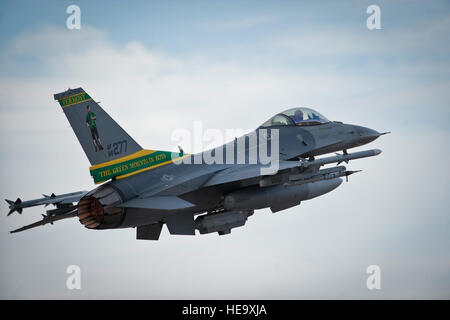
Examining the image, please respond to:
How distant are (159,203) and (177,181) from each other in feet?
3.61

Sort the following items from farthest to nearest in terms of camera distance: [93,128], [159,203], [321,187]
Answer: [321,187], [93,128], [159,203]

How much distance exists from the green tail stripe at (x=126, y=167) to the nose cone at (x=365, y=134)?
6175mm

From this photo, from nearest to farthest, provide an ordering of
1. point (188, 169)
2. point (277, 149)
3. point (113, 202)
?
1. point (113, 202)
2. point (188, 169)
3. point (277, 149)

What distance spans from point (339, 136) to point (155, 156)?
5.63 metres

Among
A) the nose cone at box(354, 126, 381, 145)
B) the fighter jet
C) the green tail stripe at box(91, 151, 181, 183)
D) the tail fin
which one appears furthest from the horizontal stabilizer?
the nose cone at box(354, 126, 381, 145)

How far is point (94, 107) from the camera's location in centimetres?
1822

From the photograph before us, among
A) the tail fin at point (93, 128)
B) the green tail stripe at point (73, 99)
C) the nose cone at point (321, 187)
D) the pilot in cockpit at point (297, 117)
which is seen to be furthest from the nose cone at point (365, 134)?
the green tail stripe at point (73, 99)

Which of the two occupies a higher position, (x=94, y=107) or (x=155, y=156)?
(x=94, y=107)

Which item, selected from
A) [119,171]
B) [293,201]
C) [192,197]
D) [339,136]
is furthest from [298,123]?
[119,171]

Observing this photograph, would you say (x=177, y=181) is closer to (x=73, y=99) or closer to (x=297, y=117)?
(x=73, y=99)

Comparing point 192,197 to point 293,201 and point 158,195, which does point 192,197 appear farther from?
point 293,201

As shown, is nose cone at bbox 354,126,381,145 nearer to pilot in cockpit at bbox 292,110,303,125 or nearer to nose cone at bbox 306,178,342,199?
pilot in cockpit at bbox 292,110,303,125

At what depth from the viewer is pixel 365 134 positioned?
858 inches

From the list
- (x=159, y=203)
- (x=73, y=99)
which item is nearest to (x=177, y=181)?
(x=159, y=203)
